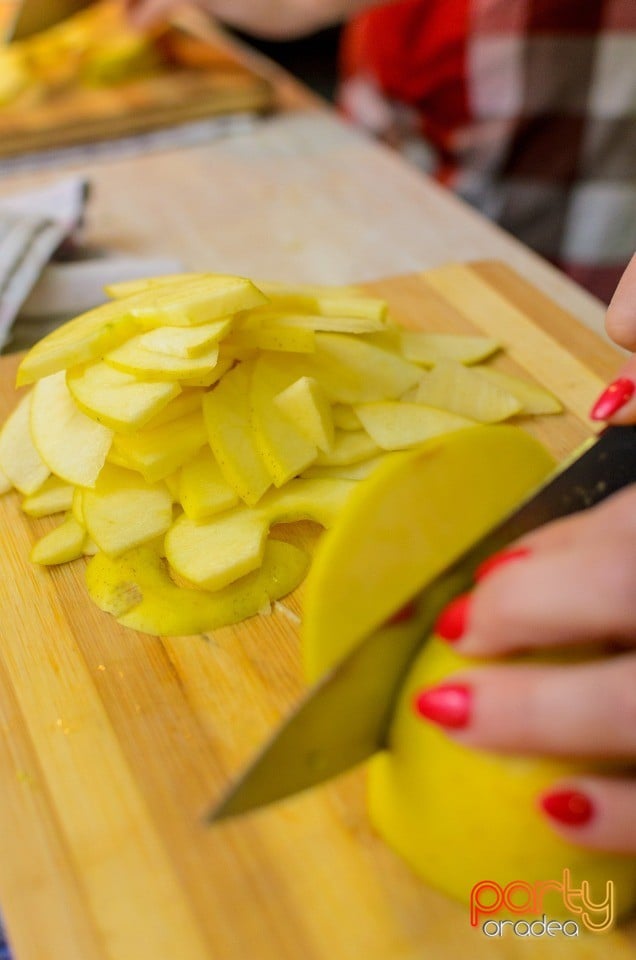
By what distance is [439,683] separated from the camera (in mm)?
717

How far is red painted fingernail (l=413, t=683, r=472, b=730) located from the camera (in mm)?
677

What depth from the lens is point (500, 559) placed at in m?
0.73

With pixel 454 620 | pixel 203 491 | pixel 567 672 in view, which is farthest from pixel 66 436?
pixel 567 672

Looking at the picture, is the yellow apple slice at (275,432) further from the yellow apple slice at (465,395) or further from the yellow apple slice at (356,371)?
the yellow apple slice at (465,395)

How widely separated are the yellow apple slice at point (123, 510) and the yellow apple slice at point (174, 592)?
2 centimetres

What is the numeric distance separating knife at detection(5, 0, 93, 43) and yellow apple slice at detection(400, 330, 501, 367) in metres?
1.42

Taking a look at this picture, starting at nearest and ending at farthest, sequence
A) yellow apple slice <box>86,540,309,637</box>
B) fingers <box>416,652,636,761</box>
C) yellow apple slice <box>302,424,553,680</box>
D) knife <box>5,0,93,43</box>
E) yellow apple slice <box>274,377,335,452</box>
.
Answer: fingers <box>416,652,636,761</box>
yellow apple slice <box>302,424,553,680</box>
yellow apple slice <box>86,540,309,637</box>
yellow apple slice <box>274,377,335,452</box>
knife <box>5,0,93,43</box>

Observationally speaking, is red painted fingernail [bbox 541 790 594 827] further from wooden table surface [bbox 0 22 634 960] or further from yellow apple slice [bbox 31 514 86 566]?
yellow apple slice [bbox 31 514 86 566]

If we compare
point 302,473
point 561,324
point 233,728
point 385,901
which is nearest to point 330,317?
point 302,473

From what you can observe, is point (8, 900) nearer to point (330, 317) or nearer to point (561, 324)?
point (330, 317)

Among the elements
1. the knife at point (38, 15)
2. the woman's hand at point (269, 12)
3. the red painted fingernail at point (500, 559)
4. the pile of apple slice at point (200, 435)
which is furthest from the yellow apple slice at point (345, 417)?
the knife at point (38, 15)

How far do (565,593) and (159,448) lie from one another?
1.92ft

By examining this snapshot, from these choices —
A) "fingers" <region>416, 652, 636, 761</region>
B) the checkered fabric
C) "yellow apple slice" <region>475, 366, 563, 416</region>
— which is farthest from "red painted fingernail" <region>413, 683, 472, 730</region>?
the checkered fabric

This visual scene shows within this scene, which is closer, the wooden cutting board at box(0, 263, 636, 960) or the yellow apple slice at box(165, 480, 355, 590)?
the wooden cutting board at box(0, 263, 636, 960)
